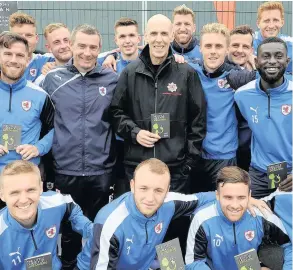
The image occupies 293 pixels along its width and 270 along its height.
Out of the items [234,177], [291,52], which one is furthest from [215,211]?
[291,52]

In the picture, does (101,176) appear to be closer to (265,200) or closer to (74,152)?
(74,152)

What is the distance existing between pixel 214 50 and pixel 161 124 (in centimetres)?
91

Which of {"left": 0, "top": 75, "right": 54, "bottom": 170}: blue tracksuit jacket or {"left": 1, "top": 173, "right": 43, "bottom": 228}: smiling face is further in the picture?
{"left": 0, "top": 75, "right": 54, "bottom": 170}: blue tracksuit jacket

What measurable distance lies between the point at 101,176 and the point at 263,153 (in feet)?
5.09

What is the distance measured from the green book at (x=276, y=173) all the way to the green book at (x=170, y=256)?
1.16m

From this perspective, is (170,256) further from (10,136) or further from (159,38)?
(159,38)

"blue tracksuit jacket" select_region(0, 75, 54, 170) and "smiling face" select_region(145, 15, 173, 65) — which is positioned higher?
"smiling face" select_region(145, 15, 173, 65)

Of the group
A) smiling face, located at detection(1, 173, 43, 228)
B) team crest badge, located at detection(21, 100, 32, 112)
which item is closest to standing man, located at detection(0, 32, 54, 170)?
team crest badge, located at detection(21, 100, 32, 112)

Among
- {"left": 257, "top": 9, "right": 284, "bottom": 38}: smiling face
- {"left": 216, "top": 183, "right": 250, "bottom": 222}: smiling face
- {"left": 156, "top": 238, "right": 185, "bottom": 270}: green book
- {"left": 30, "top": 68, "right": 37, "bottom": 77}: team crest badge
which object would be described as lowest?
{"left": 156, "top": 238, "right": 185, "bottom": 270}: green book

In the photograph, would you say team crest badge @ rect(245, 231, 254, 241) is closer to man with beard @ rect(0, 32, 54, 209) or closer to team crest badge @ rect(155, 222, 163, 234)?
team crest badge @ rect(155, 222, 163, 234)

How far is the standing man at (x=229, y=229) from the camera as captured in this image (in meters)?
4.00

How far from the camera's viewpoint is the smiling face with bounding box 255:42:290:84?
4.35m

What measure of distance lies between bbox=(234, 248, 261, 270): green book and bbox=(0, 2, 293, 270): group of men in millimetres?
235

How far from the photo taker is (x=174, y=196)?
14.0ft
